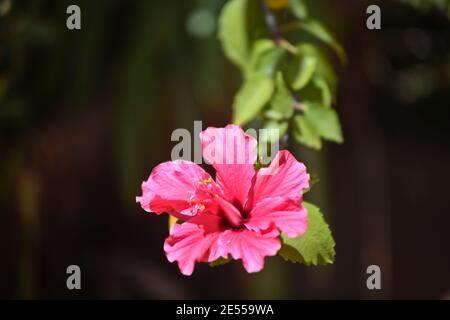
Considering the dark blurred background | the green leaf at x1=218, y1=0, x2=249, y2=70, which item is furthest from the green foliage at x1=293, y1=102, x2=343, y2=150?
the dark blurred background

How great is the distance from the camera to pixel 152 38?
4.69 ft

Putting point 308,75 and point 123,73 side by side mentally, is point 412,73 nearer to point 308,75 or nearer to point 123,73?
point 123,73

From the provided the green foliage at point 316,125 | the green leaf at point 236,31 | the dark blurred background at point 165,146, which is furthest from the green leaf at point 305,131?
the dark blurred background at point 165,146

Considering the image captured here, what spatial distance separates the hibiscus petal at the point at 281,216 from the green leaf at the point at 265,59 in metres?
0.25

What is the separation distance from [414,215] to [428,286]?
6.8 inches

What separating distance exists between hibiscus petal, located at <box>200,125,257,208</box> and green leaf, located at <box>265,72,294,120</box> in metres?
0.17

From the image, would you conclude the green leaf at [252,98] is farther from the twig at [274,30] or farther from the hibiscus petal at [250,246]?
the hibiscus petal at [250,246]

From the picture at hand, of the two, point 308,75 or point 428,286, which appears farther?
point 428,286

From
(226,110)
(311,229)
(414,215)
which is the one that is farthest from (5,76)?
(414,215)

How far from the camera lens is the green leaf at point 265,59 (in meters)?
0.81

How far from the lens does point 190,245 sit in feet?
1.93

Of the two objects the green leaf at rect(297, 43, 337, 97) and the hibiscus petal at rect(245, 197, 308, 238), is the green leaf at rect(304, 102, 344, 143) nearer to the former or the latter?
the green leaf at rect(297, 43, 337, 97)

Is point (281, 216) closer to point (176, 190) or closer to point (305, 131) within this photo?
point (176, 190)

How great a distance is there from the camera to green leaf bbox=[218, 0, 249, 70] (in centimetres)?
88
